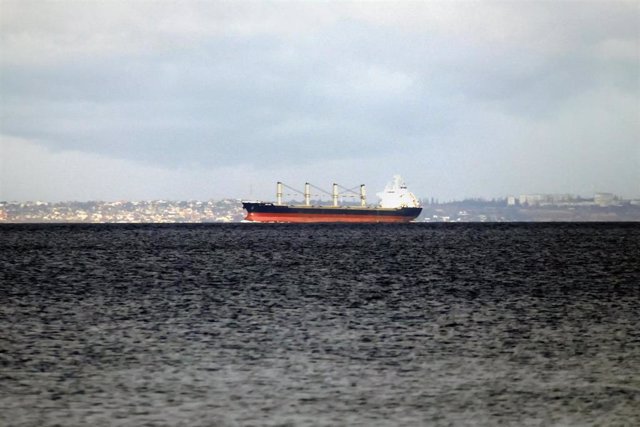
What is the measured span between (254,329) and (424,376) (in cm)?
1022

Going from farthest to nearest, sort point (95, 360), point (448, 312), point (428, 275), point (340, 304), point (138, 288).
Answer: point (428, 275)
point (138, 288)
point (340, 304)
point (448, 312)
point (95, 360)

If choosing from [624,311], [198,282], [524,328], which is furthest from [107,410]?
[198,282]

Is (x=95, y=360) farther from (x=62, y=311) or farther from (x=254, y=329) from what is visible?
(x=62, y=311)

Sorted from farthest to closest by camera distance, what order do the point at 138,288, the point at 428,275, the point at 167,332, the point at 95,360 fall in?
the point at 428,275 → the point at 138,288 → the point at 167,332 → the point at 95,360

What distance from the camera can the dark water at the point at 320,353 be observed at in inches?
675

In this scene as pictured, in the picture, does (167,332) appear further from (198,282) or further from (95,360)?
(198,282)

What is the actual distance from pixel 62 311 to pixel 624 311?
22736 mm

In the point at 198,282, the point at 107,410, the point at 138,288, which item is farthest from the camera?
the point at 198,282

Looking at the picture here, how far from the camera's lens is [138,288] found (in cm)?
4953

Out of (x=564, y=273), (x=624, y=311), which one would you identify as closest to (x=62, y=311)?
(x=624, y=311)

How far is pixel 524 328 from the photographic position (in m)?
31.1

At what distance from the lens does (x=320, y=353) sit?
24594 millimetres

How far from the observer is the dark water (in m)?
17.2

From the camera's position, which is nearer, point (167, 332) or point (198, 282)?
point (167, 332)
